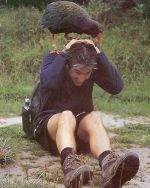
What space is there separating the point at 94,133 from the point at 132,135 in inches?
70.7

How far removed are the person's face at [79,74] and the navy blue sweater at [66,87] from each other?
2.0 inches

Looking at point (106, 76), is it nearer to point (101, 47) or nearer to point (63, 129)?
point (63, 129)

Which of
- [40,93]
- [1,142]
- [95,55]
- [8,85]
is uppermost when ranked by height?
[95,55]

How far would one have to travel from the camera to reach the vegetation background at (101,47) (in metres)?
9.12

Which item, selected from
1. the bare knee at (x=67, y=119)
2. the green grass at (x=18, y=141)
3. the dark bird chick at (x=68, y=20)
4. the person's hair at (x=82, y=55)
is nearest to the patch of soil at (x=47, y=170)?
the green grass at (x=18, y=141)

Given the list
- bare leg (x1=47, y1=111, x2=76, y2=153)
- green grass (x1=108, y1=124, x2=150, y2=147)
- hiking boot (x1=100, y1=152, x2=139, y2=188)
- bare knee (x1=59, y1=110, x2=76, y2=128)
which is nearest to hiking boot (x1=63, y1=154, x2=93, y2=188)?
hiking boot (x1=100, y1=152, x2=139, y2=188)

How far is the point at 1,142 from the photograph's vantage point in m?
5.42

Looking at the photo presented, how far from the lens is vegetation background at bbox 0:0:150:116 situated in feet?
29.9

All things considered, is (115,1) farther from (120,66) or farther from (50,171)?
(50,171)

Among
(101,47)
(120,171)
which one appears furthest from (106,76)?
(101,47)

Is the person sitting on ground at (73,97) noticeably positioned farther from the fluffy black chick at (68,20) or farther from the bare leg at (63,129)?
the fluffy black chick at (68,20)

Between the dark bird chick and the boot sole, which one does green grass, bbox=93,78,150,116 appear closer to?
the dark bird chick

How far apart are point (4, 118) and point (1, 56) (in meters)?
3.61

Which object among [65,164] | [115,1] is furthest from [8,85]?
[65,164]
